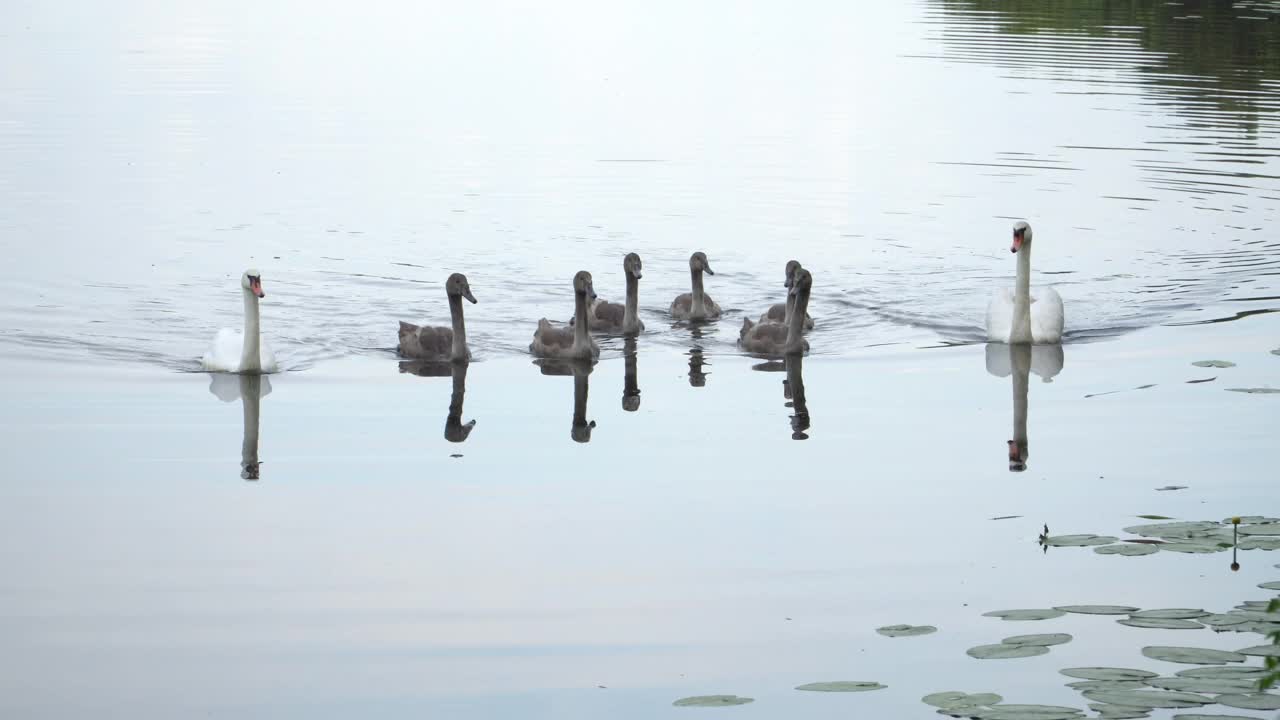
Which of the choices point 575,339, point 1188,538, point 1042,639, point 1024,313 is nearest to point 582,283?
point 575,339

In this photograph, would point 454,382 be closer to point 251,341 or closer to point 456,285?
point 456,285

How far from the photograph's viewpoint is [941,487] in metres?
11.5

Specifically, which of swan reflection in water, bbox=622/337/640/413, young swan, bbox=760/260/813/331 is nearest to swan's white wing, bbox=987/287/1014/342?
young swan, bbox=760/260/813/331


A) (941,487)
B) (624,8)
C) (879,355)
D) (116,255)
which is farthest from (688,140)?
(624,8)

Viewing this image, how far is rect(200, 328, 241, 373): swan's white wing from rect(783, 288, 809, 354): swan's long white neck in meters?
4.64

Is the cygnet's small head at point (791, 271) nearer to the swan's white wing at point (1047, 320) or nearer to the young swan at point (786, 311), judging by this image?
the young swan at point (786, 311)

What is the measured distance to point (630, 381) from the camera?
50.6 ft

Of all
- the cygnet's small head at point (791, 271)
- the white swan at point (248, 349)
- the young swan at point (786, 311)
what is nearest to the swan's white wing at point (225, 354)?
the white swan at point (248, 349)

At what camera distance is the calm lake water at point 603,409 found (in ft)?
28.8

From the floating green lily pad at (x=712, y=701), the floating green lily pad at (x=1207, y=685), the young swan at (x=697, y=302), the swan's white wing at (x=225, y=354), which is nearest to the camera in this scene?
the floating green lily pad at (x=1207, y=685)

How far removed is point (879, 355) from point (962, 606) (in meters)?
7.18

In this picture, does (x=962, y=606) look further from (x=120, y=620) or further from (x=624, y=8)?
(x=624, y=8)

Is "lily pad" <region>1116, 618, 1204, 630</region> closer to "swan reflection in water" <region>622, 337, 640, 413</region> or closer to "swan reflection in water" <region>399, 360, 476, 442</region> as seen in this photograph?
"swan reflection in water" <region>399, 360, 476, 442</region>

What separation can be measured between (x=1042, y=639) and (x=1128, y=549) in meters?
1.44
